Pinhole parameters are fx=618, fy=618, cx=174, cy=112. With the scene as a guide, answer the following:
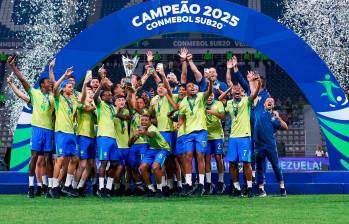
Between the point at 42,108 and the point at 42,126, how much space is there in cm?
33

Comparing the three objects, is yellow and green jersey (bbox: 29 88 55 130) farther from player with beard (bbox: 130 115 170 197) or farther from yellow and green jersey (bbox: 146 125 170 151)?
yellow and green jersey (bbox: 146 125 170 151)

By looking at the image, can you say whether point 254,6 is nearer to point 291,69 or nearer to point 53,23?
point 53,23

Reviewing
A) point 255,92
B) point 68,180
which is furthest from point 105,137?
point 255,92

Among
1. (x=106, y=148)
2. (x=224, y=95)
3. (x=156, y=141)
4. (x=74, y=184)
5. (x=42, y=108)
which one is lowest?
(x=74, y=184)

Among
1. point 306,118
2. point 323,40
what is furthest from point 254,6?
point 306,118

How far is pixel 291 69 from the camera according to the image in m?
13.2

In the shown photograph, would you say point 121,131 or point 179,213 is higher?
point 121,131

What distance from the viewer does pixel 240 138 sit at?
10406 mm

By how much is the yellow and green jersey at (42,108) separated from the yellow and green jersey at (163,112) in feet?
5.93

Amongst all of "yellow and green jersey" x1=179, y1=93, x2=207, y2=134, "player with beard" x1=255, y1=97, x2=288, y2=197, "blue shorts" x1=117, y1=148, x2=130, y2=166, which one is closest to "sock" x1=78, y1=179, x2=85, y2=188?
"blue shorts" x1=117, y1=148, x2=130, y2=166

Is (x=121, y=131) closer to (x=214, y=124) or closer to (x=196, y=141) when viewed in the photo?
(x=196, y=141)

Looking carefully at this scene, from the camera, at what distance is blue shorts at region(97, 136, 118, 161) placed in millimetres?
10562

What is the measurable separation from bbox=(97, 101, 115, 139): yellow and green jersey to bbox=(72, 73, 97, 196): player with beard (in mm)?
141

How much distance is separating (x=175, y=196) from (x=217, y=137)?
1386mm
